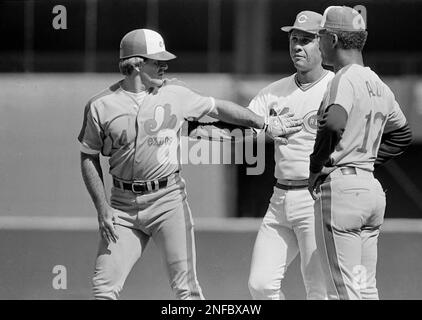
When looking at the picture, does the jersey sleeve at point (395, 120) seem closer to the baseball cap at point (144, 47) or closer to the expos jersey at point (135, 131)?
the expos jersey at point (135, 131)

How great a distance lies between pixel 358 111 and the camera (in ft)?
15.7

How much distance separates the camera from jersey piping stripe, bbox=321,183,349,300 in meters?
4.75

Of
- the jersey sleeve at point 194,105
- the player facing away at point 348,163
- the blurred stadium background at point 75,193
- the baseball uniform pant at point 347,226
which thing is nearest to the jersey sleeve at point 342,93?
the player facing away at point 348,163

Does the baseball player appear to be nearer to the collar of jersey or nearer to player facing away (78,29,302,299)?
the collar of jersey

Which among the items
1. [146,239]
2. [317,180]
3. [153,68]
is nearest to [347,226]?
[317,180]

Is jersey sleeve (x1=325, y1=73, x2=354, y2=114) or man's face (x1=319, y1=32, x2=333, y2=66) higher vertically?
man's face (x1=319, y1=32, x2=333, y2=66)

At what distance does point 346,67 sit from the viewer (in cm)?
484

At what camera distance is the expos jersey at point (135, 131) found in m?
5.36

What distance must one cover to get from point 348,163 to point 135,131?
1.25 metres

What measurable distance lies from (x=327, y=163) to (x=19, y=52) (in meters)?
2.79

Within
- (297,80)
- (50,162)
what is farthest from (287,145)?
(50,162)

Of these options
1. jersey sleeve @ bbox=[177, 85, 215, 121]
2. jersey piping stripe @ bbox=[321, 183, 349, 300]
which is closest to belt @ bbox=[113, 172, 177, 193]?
jersey sleeve @ bbox=[177, 85, 215, 121]

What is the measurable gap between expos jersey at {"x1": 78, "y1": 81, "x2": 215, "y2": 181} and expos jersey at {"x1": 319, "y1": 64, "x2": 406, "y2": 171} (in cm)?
103
